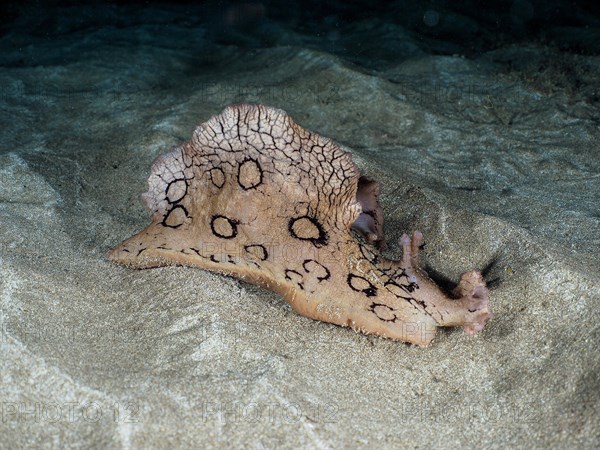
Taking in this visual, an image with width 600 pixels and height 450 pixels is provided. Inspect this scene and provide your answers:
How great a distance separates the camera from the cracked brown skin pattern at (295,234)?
8.33 ft

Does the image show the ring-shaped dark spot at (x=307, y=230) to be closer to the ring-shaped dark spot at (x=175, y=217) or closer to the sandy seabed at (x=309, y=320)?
the sandy seabed at (x=309, y=320)

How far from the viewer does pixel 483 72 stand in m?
6.34

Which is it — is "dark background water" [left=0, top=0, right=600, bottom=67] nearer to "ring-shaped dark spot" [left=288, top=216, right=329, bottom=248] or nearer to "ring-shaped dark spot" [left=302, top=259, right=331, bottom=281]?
"ring-shaped dark spot" [left=288, top=216, right=329, bottom=248]

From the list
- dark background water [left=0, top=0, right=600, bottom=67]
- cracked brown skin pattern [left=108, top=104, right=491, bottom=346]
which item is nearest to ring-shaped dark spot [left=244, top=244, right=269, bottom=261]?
cracked brown skin pattern [left=108, top=104, right=491, bottom=346]

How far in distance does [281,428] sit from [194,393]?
0.39m

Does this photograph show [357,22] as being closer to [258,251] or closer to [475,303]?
[258,251]

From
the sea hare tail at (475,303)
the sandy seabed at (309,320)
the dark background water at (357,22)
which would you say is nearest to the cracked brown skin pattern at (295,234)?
the sea hare tail at (475,303)

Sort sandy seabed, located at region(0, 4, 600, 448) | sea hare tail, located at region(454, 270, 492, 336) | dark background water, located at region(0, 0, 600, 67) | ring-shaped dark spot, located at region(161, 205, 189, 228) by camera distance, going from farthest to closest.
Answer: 1. dark background water, located at region(0, 0, 600, 67)
2. ring-shaped dark spot, located at region(161, 205, 189, 228)
3. sea hare tail, located at region(454, 270, 492, 336)
4. sandy seabed, located at region(0, 4, 600, 448)

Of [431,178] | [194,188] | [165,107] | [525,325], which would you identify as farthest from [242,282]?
[165,107]

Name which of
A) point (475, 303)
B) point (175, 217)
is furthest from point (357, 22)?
point (475, 303)

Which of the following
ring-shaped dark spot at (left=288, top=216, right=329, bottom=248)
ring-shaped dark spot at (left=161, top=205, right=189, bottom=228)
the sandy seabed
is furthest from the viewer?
ring-shaped dark spot at (left=161, top=205, right=189, bottom=228)

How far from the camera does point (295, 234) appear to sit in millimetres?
2682

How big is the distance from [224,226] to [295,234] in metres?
0.37

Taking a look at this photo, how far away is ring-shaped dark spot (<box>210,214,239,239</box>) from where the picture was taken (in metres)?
2.74
